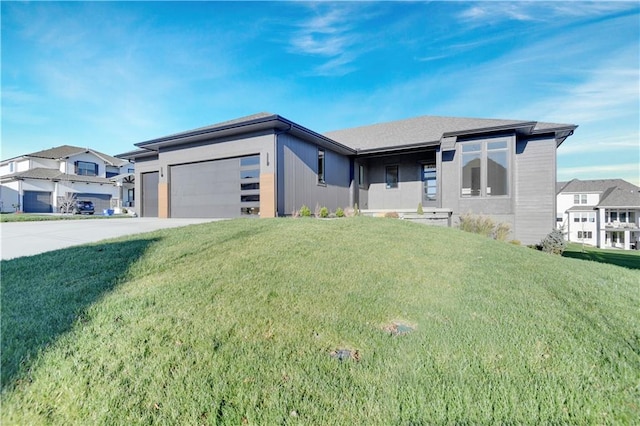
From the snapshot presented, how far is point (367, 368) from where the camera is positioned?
7.61 ft

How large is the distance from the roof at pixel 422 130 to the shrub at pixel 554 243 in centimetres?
455

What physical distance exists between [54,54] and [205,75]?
4815 millimetres

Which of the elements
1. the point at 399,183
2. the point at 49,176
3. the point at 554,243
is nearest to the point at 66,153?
the point at 49,176

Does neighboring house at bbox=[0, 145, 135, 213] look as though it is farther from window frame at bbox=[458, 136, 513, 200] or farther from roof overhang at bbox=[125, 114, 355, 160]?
window frame at bbox=[458, 136, 513, 200]

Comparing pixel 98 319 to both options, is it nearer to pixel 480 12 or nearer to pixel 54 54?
pixel 54 54

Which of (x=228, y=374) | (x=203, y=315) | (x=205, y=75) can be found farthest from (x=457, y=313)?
(x=205, y=75)

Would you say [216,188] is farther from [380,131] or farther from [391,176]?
[380,131]

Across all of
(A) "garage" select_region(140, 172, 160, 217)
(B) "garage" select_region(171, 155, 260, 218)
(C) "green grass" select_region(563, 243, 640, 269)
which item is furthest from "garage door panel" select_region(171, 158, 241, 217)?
(C) "green grass" select_region(563, 243, 640, 269)

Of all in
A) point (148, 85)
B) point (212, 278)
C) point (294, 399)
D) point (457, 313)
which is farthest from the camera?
point (148, 85)

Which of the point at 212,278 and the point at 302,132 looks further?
the point at 302,132

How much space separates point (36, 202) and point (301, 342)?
38.0 meters

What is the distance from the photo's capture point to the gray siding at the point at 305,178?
1112 cm

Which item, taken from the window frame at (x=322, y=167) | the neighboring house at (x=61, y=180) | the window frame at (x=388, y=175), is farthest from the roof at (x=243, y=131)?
Result: the neighboring house at (x=61, y=180)

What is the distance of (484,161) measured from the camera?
1273 cm
